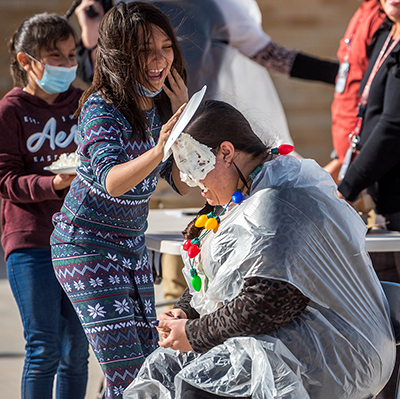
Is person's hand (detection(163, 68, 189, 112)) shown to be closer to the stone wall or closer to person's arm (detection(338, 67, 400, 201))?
person's arm (detection(338, 67, 400, 201))

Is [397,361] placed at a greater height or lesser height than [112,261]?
lesser

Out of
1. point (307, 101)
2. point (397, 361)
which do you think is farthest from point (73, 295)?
point (307, 101)

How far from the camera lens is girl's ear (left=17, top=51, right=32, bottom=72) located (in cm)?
213

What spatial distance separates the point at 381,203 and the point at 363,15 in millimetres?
870

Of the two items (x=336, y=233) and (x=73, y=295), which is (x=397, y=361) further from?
(x=73, y=295)

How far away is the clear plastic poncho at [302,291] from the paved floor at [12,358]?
159 centimetres

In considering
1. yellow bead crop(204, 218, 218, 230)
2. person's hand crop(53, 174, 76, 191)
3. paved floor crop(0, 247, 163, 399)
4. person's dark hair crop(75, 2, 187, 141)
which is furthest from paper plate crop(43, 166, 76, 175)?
paved floor crop(0, 247, 163, 399)

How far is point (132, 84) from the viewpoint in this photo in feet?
5.13

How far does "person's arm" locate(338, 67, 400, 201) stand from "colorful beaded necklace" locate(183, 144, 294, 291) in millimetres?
875

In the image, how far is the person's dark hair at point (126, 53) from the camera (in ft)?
5.02

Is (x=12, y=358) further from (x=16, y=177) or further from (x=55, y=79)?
(x=55, y=79)

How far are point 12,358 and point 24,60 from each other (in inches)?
64.9

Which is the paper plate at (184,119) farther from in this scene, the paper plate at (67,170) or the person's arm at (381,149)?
the person's arm at (381,149)

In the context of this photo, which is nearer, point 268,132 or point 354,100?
point 268,132
